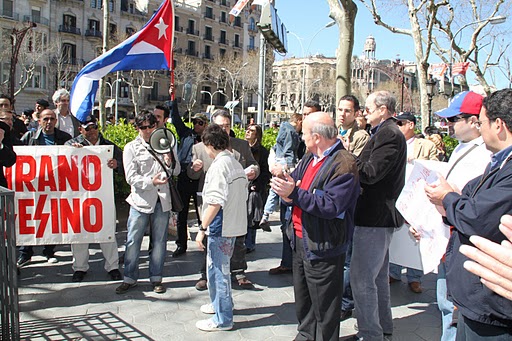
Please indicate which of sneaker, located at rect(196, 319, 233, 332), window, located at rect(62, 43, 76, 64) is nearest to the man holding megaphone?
sneaker, located at rect(196, 319, 233, 332)

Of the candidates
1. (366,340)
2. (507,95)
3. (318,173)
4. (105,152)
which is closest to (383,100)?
(318,173)

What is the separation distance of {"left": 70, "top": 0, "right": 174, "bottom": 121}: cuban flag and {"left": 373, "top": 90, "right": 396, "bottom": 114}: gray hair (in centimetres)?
322

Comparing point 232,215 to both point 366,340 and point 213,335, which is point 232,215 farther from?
point 366,340

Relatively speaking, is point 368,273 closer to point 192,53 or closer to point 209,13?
point 192,53

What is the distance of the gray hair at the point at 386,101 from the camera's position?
3650 millimetres

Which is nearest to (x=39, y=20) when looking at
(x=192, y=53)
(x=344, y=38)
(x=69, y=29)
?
(x=69, y=29)

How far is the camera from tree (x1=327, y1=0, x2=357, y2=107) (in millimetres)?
7590

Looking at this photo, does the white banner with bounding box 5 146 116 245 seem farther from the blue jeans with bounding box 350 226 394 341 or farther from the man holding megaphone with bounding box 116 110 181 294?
the blue jeans with bounding box 350 226 394 341

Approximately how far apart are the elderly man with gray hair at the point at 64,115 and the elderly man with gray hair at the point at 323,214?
4.05m

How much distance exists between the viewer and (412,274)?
17.0 feet

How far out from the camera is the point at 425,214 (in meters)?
3.77

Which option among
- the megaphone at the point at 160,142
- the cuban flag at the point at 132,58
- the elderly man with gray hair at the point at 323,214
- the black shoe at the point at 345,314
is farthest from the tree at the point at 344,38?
the elderly man with gray hair at the point at 323,214

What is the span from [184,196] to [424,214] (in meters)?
3.37

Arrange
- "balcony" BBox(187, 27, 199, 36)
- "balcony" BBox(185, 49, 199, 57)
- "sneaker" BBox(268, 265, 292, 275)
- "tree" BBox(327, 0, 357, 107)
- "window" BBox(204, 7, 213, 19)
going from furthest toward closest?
"window" BBox(204, 7, 213, 19), "balcony" BBox(187, 27, 199, 36), "balcony" BBox(185, 49, 199, 57), "tree" BBox(327, 0, 357, 107), "sneaker" BBox(268, 265, 292, 275)
